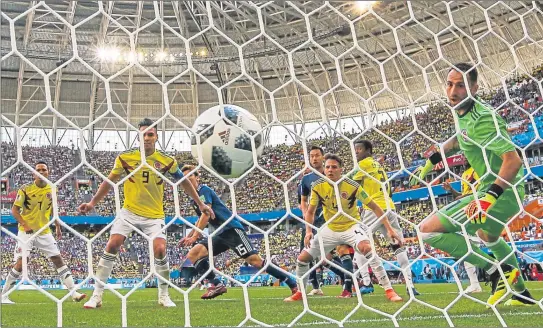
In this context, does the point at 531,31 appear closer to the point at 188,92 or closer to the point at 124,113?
the point at 188,92

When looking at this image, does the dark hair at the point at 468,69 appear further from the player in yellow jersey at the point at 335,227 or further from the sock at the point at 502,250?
the player in yellow jersey at the point at 335,227

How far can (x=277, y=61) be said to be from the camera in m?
25.8

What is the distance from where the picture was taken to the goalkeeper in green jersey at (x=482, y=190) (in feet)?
11.0

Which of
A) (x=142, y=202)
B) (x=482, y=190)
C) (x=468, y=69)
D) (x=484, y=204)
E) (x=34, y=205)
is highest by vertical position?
(x=468, y=69)

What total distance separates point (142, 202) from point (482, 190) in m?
2.84

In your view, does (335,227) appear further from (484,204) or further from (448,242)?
(484,204)

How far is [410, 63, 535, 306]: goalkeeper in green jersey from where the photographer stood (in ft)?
11.0

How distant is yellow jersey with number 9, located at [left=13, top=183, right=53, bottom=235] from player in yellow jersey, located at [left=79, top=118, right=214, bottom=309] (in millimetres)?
1774

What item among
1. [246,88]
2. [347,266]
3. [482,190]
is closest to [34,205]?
[347,266]

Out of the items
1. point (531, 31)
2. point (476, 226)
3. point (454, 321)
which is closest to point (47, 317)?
point (454, 321)

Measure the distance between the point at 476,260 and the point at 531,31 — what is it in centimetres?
2280

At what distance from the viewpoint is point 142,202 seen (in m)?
4.64

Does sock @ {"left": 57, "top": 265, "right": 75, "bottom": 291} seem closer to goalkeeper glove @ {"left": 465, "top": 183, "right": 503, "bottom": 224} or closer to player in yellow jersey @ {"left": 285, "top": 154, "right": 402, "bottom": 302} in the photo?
player in yellow jersey @ {"left": 285, "top": 154, "right": 402, "bottom": 302}

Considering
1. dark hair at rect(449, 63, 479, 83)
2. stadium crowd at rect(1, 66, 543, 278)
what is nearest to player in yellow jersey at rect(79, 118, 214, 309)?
dark hair at rect(449, 63, 479, 83)
